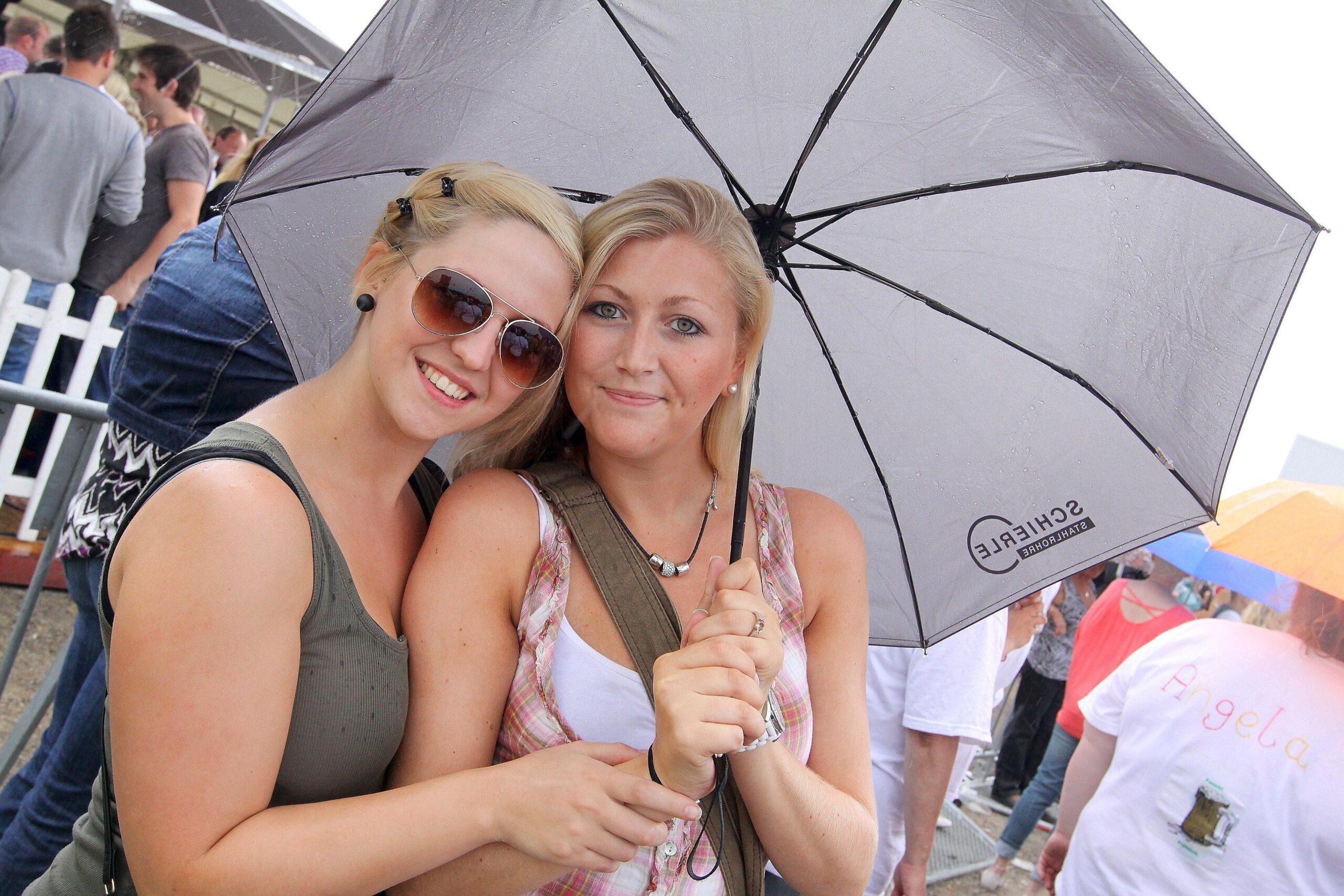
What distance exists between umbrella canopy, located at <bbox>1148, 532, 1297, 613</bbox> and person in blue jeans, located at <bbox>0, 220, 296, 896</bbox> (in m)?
3.91

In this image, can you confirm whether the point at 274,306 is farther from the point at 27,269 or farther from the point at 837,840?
the point at 27,269

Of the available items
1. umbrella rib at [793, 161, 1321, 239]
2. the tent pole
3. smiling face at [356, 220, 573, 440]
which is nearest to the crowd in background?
smiling face at [356, 220, 573, 440]

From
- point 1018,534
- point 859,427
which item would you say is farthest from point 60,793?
point 1018,534

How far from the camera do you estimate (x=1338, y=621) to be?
10.0 feet

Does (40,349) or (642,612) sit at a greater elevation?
(642,612)

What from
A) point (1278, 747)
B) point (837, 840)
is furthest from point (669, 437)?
point (1278, 747)

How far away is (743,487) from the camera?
2195 millimetres

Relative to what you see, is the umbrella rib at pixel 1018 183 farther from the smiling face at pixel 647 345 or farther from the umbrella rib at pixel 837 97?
the smiling face at pixel 647 345

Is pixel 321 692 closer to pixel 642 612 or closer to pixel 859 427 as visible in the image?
pixel 642 612

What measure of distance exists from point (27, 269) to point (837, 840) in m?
5.62

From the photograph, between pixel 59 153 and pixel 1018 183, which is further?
pixel 59 153

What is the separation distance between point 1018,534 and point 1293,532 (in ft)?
4.44

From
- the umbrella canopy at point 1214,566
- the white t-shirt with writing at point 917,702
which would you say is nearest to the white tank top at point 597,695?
the white t-shirt with writing at point 917,702

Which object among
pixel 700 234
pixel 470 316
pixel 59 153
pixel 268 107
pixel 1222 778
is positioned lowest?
pixel 1222 778
